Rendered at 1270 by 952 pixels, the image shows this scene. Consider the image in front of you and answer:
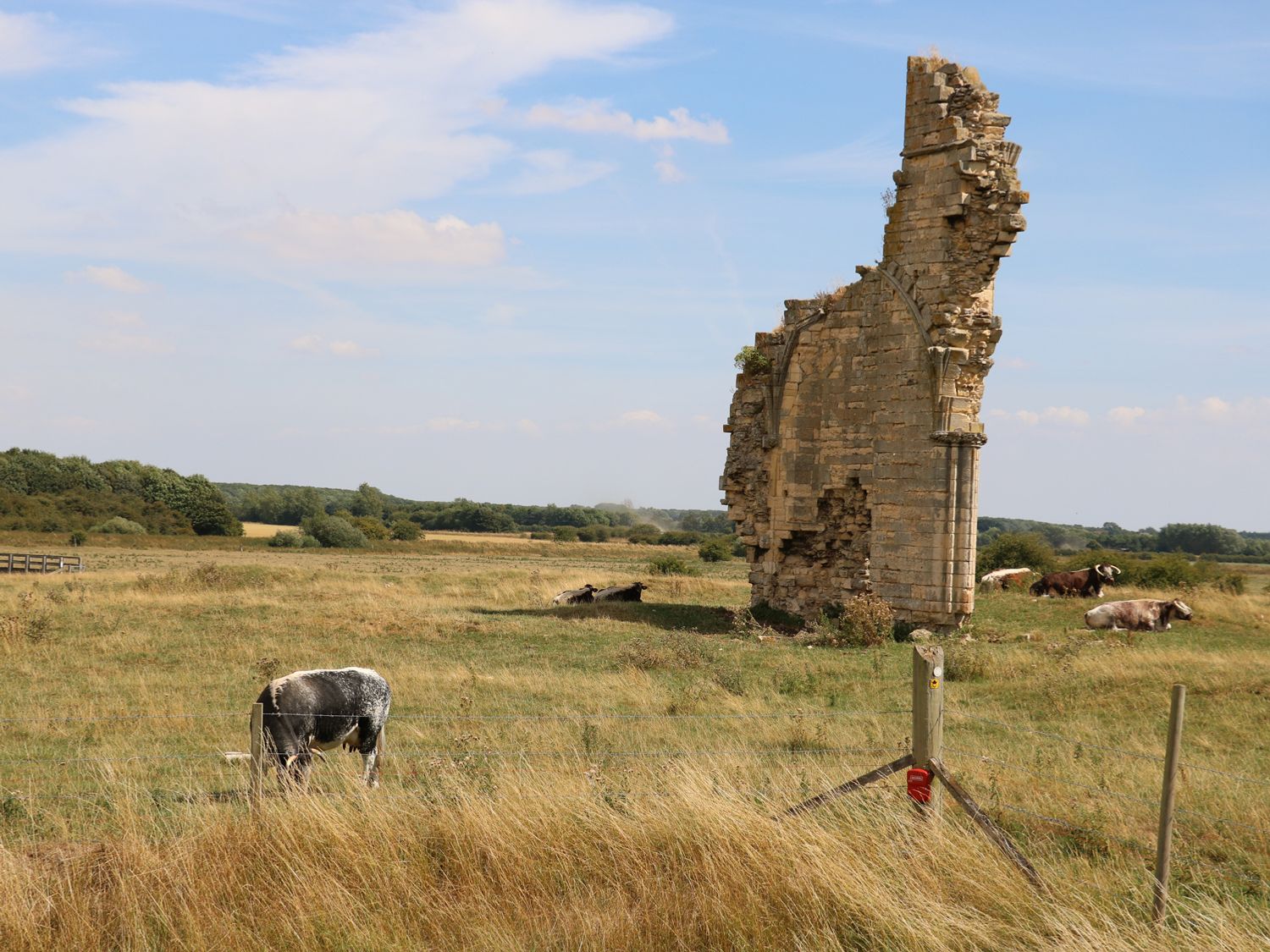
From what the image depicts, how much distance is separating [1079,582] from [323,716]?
1998 cm

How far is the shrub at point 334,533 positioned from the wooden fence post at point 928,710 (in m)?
61.9

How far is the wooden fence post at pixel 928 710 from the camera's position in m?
6.18

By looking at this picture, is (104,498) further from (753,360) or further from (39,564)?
(753,360)

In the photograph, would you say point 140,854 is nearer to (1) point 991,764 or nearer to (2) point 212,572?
(1) point 991,764

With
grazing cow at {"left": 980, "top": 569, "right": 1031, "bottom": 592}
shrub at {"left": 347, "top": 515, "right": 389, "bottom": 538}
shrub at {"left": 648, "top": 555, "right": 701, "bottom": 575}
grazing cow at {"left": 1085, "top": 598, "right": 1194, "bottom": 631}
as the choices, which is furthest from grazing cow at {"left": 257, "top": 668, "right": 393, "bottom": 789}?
shrub at {"left": 347, "top": 515, "right": 389, "bottom": 538}

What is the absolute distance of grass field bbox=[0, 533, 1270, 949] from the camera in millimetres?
5762

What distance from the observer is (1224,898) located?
6.45 meters

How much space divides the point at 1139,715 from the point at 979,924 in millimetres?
7620

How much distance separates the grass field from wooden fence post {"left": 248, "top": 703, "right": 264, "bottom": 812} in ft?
0.47

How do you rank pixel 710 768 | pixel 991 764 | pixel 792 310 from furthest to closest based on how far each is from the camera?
pixel 792 310, pixel 991 764, pixel 710 768

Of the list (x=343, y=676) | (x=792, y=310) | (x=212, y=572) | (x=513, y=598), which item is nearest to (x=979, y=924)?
(x=343, y=676)

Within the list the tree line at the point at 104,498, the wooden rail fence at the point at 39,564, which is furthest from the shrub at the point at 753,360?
the tree line at the point at 104,498

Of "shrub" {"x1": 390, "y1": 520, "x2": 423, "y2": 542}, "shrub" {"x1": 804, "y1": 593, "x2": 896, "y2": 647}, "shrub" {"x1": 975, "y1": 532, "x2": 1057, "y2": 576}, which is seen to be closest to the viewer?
"shrub" {"x1": 804, "y1": 593, "x2": 896, "y2": 647}

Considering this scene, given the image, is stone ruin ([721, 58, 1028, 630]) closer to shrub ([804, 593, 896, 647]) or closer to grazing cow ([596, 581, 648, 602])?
shrub ([804, 593, 896, 647])
